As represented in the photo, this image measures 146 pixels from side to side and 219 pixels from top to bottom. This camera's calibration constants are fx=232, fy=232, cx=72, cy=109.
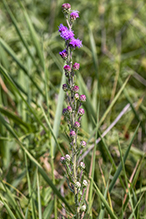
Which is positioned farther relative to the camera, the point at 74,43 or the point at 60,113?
the point at 60,113

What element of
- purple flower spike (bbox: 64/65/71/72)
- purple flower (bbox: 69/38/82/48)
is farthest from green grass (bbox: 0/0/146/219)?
purple flower (bbox: 69/38/82/48)

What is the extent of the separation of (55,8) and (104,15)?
2.84 feet

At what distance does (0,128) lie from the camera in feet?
6.55

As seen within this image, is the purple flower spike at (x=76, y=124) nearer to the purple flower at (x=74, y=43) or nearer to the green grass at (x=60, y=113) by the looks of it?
the green grass at (x=60, y=113)

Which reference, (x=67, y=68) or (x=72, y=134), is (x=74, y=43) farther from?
(x=72, y=134)

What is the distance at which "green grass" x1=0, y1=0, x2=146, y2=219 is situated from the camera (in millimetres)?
1318

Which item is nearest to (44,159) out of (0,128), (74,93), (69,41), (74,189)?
(0,128)

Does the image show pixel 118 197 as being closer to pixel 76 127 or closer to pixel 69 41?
pixel 76 127

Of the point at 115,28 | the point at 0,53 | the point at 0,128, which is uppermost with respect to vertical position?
the point at 115,28

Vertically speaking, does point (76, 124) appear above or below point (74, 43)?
below

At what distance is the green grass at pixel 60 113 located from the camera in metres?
1.32

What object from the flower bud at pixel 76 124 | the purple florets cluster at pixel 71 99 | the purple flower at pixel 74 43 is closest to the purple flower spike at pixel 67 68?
the purple florets cluster at pixel 71 99

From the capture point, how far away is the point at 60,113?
157cm

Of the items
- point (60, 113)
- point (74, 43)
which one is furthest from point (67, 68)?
point (60, 113)
